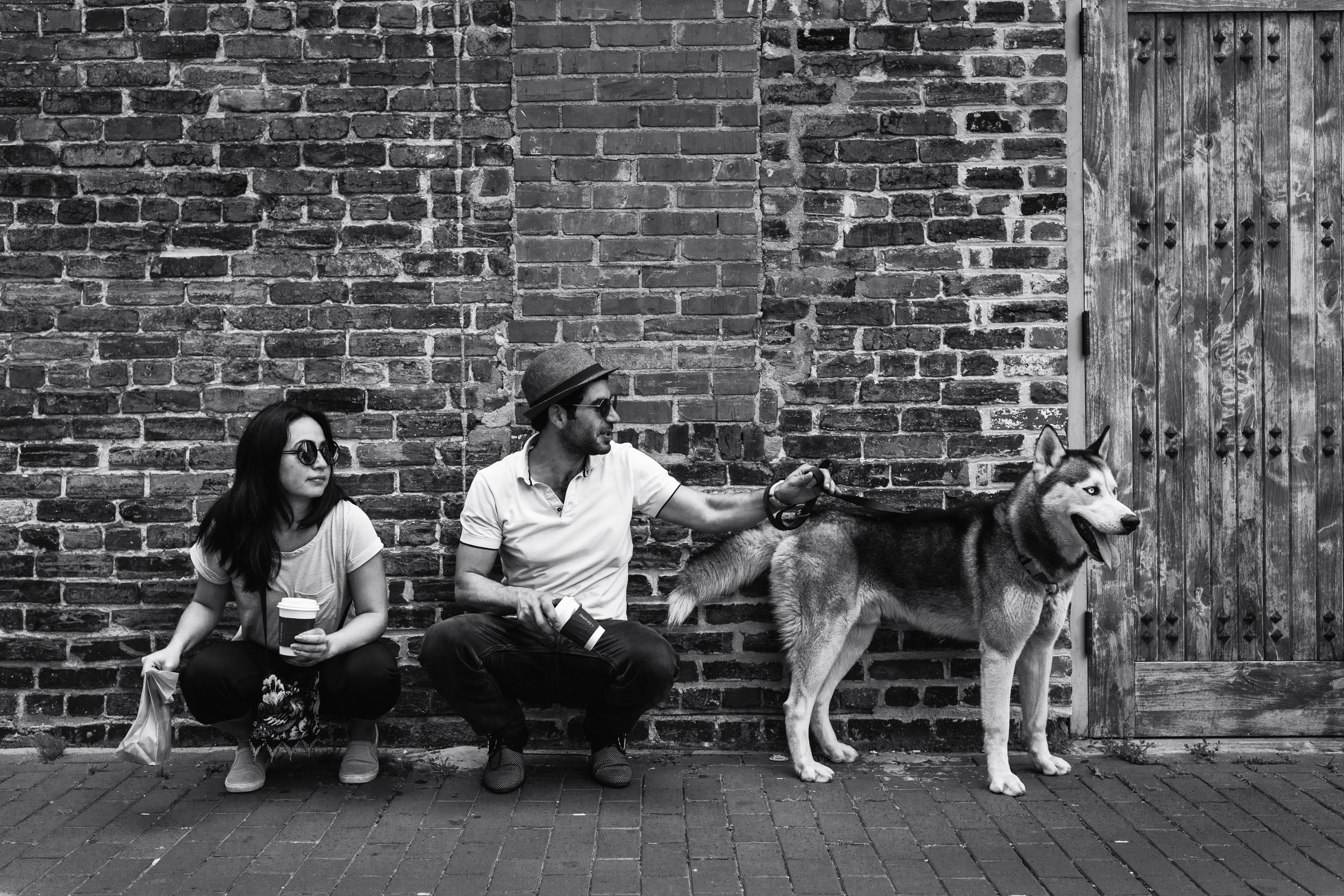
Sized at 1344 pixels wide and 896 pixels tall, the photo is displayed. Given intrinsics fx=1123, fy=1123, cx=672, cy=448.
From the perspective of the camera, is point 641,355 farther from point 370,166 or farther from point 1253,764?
point 1253,764

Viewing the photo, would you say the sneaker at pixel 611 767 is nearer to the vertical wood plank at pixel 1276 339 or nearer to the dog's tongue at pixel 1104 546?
the dog's tongue at pixel 1104 546

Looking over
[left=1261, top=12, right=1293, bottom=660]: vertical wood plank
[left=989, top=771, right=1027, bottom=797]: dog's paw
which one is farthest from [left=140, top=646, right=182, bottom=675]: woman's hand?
[left=1261, top=12, right=1293, bottom=660]: vertical wood plank

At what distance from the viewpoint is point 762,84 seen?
487 cm

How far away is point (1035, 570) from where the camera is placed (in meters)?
4.39

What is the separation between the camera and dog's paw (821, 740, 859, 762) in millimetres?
4723

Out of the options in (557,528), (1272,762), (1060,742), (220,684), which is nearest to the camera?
(220,684)

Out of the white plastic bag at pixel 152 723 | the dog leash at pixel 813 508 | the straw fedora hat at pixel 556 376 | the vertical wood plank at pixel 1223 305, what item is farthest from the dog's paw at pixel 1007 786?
the white plastic bag at pixel 152 723

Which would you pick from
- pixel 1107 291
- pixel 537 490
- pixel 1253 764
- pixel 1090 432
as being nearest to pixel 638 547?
pixel 537 490

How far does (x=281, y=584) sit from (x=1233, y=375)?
418cm

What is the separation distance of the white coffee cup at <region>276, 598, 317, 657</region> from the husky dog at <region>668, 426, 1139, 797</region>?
1482 millimetres

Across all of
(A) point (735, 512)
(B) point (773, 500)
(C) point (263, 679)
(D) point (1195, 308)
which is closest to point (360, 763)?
(C) point (263, 679)

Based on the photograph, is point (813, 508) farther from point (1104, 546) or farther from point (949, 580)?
point (1104, 546)

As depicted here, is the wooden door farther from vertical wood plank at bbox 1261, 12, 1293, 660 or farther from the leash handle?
the leash handle

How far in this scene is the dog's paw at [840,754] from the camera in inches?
186
